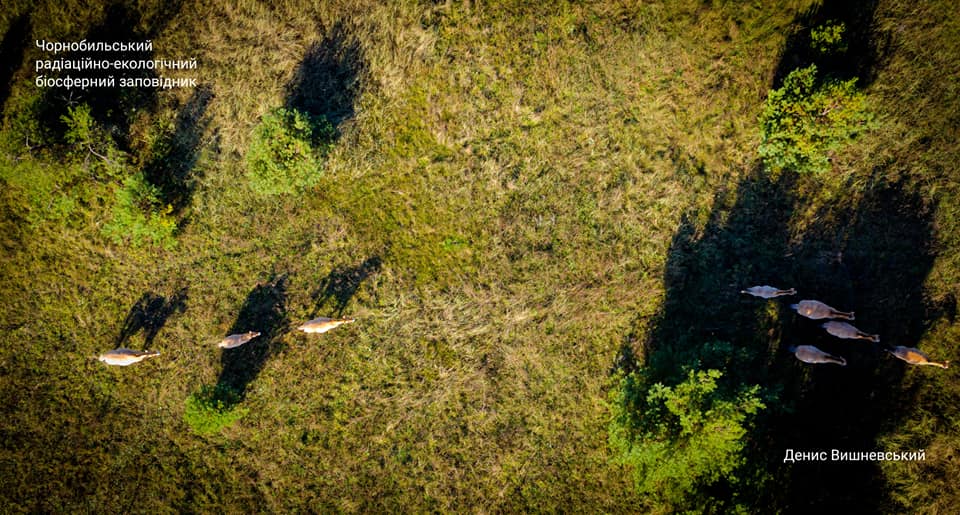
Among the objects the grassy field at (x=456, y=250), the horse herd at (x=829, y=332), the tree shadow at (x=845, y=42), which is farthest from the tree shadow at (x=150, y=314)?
the tree shadow at (x=845, y=42)

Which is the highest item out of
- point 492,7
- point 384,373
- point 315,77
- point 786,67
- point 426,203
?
point 492,7

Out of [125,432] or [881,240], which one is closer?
[881,240]

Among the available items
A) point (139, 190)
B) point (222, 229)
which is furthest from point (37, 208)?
point (222, 229)

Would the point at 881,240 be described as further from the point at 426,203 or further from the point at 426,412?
the point at 426,412

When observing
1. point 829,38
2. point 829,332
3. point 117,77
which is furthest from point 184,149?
point 829,332

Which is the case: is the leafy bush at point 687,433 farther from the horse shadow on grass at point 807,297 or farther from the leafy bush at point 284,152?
the leafy bush at point 284,152

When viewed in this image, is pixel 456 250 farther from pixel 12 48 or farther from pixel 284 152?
pixel 12 48

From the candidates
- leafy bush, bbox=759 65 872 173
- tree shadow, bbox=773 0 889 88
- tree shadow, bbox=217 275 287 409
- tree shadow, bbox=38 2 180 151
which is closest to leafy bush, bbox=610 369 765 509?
→ leafy bush, bbox=759 65 872 173
